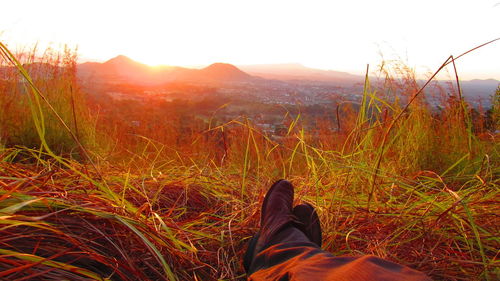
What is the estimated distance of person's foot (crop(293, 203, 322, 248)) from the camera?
120 centimetres

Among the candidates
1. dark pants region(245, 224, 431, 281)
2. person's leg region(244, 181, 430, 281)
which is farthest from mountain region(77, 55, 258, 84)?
dark pants region(245, 224, 431, 281)

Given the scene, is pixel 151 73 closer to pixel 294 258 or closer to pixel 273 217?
pixel 273 217

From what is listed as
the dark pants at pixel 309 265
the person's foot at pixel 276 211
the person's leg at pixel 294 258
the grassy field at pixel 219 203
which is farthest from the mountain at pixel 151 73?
the dark pants at pixel 309 265

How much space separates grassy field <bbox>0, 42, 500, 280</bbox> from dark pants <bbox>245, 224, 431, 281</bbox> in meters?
0.20

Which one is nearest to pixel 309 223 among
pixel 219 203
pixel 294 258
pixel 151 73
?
pixel 294 258

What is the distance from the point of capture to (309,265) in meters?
0.78

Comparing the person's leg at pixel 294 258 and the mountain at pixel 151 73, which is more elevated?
the mountain at pixel 151 73

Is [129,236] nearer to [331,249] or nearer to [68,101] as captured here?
[331,249]

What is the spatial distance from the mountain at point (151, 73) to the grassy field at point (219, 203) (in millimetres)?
8142

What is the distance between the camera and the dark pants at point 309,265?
68 cm

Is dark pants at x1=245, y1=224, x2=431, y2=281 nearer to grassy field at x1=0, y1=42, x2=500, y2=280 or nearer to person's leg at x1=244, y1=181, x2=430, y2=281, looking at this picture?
person's leg at x1=244, y1=181, x2=430, y2=281

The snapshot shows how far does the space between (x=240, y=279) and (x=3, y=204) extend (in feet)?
2.71

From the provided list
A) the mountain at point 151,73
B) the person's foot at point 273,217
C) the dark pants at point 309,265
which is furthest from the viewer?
the mountain at point 151,73

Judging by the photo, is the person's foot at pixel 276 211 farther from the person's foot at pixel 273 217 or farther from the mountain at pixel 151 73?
the mountain at pixel 151 73
